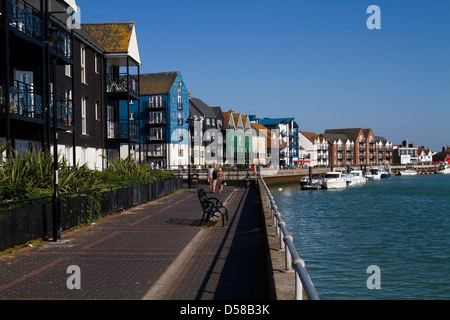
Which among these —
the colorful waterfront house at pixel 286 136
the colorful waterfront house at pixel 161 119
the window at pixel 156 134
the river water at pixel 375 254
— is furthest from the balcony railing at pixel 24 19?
the colorful waterfront house at pixel 286 136

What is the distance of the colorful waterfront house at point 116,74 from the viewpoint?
108 feet

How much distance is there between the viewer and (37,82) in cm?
2359

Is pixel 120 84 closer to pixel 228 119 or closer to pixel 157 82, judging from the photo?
pixel 157 82

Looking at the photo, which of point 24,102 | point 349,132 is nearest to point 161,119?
point 24,102

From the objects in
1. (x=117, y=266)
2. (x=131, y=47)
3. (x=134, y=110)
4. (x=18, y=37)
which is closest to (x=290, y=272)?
(x=117, y=266)

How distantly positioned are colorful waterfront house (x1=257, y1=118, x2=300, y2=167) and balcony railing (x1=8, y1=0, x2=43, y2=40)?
340 feet

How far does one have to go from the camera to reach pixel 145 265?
31.9ft

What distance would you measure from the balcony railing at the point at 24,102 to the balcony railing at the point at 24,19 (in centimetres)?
216

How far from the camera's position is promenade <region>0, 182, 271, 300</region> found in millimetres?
7805

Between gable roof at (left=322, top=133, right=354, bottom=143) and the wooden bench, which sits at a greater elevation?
gable roof at (left=322, top=133, right=354, bottom=143)

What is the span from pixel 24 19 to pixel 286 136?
110 metres

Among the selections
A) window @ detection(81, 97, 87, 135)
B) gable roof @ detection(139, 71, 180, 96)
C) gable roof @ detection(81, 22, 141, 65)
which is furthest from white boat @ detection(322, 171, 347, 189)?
window @ detection(81, 97, 87, 135)

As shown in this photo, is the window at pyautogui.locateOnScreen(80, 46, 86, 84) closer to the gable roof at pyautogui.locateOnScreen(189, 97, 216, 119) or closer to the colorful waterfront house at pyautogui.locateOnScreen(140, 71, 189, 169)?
the colorful waterfront house at pyautogui.locateOnScreen(140, 71, 189, 169)

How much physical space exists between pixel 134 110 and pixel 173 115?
6157mm
